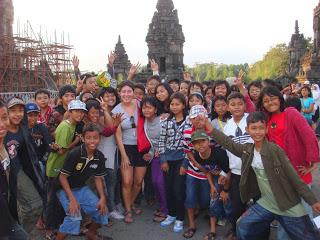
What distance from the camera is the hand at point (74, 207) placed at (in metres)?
3.55

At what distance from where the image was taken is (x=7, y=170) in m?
2.80

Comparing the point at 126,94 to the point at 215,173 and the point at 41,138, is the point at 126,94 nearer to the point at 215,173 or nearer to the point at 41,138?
the point at 41,138

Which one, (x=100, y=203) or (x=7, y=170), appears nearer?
(x=7, y=170)

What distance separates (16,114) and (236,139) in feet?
7.54

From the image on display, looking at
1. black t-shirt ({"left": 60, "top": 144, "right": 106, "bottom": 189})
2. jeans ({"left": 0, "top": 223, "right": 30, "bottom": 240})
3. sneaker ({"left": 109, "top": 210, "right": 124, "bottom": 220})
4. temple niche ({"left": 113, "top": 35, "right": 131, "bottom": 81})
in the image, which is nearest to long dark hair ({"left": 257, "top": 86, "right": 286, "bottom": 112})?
black t-shirt ({"left": 60, "top": 144, "right": 106, "bottom": 189})

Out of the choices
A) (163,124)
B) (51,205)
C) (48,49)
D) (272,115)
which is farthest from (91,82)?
(48,49)

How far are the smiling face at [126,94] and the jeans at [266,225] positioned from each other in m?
2.25

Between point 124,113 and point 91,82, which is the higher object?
point 91,82

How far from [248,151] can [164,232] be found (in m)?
1.65

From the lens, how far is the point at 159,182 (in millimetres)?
4641

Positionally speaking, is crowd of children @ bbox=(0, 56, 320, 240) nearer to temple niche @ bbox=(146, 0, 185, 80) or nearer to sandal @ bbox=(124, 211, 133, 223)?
sandal @ bbox=(124, 211, 133, 223)

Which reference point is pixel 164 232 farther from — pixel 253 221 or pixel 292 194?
pixel 292 194

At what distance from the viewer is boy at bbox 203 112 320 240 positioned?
2902mm

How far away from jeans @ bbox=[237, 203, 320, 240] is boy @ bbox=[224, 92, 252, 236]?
53 cm
